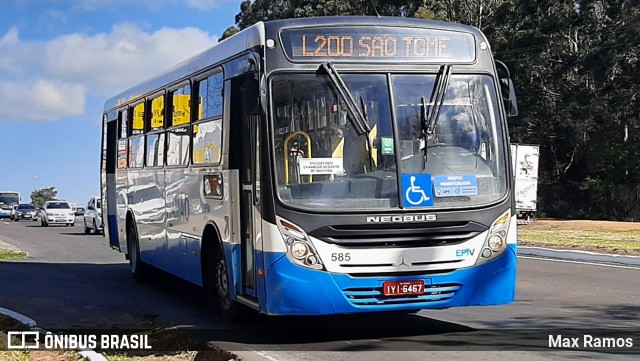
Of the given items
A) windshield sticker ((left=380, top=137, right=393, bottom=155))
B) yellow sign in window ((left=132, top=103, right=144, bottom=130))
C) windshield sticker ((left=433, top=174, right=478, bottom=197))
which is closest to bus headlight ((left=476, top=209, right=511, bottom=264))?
windshield sticker ((left=433, top=174, right=478, bottom=197))

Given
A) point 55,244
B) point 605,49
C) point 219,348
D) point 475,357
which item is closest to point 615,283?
point 475,357

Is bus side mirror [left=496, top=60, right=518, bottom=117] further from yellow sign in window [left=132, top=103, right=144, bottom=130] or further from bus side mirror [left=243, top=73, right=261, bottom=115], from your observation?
yellow sign in window [left=132, top=103, right=144, bottom=130]

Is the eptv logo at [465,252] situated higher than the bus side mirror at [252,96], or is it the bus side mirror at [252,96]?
the bus side mirror at [252,96]

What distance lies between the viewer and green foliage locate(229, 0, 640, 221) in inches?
1853

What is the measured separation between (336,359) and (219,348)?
129 centimetres

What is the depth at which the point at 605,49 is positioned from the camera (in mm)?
47406

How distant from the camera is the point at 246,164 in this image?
32.2 ft

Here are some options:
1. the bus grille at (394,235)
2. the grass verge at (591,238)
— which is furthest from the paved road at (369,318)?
the grass verge at (591,238)

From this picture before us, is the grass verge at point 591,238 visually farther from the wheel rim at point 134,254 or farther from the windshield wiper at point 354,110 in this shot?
the windshield wiper at point 354,110

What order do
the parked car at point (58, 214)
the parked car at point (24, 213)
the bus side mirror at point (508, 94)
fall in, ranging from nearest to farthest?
1. the bus side mirror at point (508, 94)
2. the parked car at point (58, 214)
3. the parked car at point (24, 213)

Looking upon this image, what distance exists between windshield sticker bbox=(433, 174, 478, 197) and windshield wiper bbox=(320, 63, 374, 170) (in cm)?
76

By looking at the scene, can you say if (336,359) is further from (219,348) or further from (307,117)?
(307,117)

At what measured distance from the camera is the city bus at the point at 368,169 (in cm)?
880

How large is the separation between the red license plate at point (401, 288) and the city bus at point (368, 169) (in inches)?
0.6
